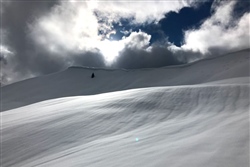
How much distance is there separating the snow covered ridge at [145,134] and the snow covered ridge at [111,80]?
15.4 meters

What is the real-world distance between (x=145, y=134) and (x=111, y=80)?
84.9 feet

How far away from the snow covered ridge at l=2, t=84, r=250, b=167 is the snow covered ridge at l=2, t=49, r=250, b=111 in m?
15.4

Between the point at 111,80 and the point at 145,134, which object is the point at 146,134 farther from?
the point at 111,80

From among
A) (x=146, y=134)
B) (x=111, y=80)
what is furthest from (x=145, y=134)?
(x=111, y=80)

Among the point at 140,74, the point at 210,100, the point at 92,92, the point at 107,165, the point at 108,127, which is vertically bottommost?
the point at 107,165

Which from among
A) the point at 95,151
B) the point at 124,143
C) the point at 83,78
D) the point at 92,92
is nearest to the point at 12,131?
the point at 95,151

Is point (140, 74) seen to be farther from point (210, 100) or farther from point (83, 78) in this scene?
point (210, 100)

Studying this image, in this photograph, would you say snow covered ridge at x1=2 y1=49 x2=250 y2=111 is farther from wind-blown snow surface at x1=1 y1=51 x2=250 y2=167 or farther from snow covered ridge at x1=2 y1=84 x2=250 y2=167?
snow covered ridge at x1=2 y1=84 x2=250 y2=167

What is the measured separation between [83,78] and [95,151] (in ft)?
97.9

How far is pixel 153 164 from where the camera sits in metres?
3.07

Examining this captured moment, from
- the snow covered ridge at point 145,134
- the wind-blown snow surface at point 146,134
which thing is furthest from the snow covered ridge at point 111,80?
the snow covered ridge at point 145,134

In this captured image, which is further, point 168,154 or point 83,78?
point 83,78

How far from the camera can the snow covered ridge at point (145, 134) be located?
3.25 meters

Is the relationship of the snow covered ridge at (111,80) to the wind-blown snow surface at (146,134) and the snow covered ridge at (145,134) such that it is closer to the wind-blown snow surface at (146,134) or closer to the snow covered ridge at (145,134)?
the wind-blown snow surface at (146,134)
